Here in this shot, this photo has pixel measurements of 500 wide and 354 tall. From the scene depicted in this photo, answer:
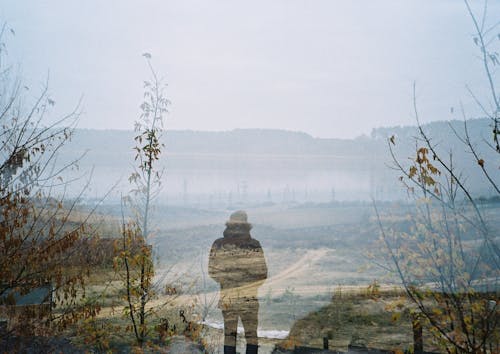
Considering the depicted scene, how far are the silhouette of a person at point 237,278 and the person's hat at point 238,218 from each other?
0.22 ft

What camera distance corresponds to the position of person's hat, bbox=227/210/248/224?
348cm

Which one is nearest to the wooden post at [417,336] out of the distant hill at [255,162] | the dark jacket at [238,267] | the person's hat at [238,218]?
the distant hill at [255,162]

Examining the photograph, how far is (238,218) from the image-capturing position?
3480 mm

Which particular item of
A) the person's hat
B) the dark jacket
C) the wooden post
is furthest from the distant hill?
the wooden post

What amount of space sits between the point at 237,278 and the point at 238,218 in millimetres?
448

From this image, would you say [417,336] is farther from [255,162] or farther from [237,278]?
[255,162]

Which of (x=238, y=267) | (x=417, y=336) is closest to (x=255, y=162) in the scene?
(x=238, y=267)

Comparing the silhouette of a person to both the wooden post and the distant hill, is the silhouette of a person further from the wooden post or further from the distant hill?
the wooden post

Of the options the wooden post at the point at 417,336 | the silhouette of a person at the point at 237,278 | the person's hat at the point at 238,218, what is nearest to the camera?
the wooden post at the point at 417,336

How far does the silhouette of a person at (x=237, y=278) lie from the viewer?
331cm

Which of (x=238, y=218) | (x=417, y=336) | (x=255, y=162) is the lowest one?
(x=417, y=336)

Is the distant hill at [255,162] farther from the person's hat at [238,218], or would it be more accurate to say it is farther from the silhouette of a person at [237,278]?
the silhouette of a person at [237,278]

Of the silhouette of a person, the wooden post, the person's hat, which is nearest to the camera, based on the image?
the wooden post

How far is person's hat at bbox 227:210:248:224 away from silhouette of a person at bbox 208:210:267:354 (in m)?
0.07
